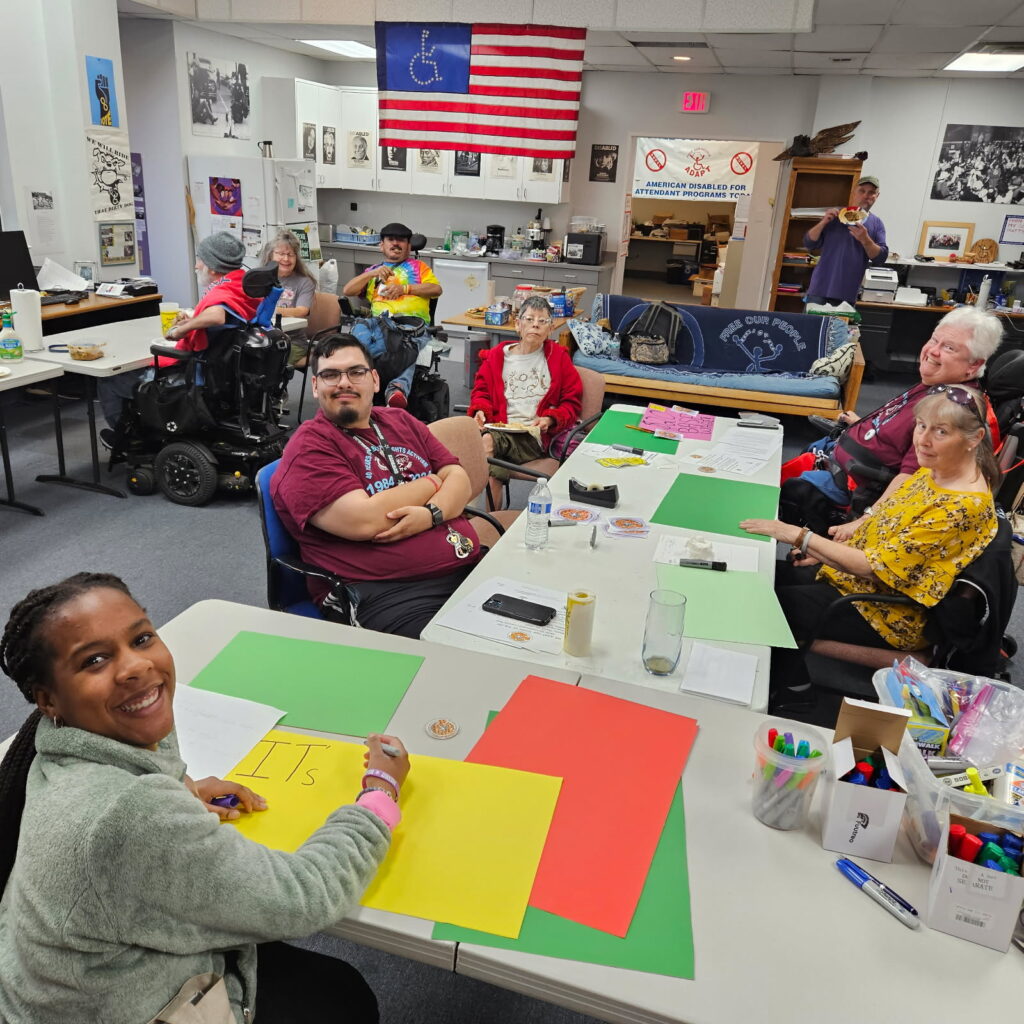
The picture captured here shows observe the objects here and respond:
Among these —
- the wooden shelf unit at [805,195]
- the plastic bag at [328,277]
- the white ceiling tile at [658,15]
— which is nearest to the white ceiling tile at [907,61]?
the wooden shelf unit at [805,195]

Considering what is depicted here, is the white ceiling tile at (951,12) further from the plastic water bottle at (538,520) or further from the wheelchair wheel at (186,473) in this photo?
the wheelchair wheel at (186,473)

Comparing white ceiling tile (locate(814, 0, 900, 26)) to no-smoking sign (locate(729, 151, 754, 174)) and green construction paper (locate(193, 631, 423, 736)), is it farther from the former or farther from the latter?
green construction paper (locate(193, 631, 423, 736))

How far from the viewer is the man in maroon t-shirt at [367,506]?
7.79 feet

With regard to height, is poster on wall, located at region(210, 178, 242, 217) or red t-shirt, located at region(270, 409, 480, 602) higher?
poster on wall, located at region(210, 178, 242, 217)

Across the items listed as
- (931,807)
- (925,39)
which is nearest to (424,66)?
(925,39)

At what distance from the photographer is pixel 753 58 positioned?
7.71 m

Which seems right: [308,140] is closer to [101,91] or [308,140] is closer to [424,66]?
[101,91]

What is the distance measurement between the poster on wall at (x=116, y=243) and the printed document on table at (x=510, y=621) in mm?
5872

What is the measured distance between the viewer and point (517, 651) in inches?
74.1

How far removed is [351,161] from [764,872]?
10220mm

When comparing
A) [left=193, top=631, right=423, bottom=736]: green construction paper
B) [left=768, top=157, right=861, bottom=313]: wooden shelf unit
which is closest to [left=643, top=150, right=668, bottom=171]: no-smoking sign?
[left=768, top=157, right=861, bottom=313]: wooden shelf unit

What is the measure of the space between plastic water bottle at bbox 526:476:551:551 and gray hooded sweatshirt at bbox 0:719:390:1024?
141 cm

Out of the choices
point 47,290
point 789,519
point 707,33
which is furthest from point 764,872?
point 707,33

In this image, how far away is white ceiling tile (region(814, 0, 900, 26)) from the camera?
545 centimetres
